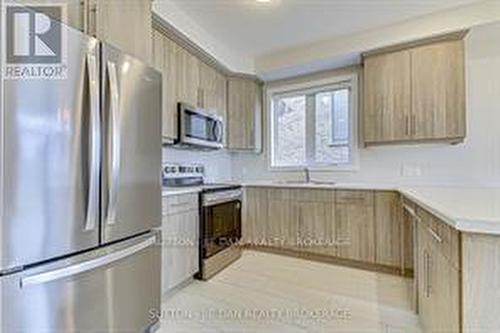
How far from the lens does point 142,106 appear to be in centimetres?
198

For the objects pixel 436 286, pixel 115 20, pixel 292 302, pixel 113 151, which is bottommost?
pixel 292 302

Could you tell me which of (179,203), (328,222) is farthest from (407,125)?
(179,203)

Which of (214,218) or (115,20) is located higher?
(115,20)

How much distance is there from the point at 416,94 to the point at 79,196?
332 cm

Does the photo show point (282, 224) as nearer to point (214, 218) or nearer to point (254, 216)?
point (254, 216)

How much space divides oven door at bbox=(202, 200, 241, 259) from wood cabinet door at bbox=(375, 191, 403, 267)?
1.56 meters

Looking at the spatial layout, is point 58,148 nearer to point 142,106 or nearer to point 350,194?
point 142,106

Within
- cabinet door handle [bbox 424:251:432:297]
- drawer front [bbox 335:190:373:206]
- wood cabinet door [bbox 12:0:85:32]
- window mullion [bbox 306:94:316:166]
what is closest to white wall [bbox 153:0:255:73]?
window mullion [bbox 306:94:316:166]

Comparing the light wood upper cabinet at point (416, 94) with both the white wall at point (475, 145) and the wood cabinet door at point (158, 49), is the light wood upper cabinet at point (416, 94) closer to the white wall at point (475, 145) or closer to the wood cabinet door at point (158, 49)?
the white wall at point (475, 145)

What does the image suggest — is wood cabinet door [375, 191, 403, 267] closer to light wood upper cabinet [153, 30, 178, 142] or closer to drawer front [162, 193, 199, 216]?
drawer front [162, 193, 199, 216]

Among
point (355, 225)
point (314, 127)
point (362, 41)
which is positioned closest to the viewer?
point (355, 225)

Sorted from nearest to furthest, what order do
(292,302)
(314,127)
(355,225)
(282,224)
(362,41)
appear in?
(292,302) < (355,225) < (362,41) < (282,224) < (314,127)

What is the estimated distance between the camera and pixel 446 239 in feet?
4.48

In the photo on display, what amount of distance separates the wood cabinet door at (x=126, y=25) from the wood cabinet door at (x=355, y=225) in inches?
99.7
